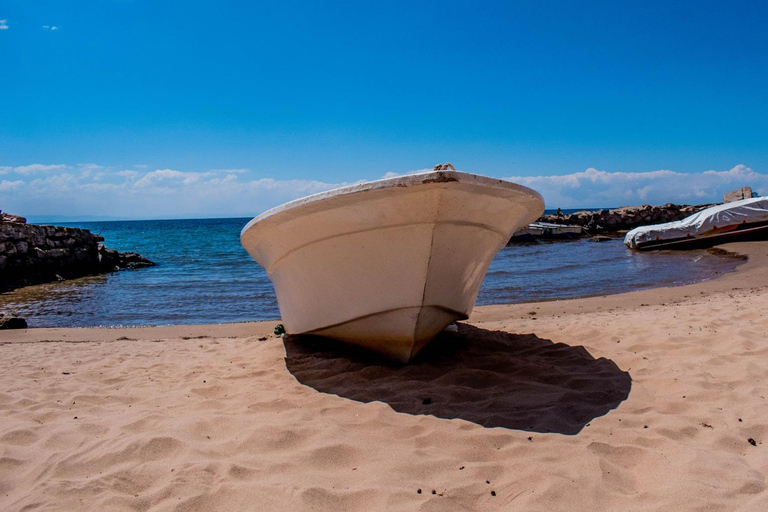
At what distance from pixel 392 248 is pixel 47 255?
15.2 metres

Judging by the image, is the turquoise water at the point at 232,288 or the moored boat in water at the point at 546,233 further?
the moored boat in water at the point at 546,233

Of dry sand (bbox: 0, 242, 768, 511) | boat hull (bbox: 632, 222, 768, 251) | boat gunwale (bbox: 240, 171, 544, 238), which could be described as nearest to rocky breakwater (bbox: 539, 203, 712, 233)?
boat hull (bbox: 632, 222, 768, 251)

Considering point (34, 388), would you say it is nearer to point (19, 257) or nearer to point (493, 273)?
point (493, 273)

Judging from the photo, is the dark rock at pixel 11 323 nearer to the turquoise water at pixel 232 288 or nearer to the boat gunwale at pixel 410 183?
the turquoise water at pixel 232 288

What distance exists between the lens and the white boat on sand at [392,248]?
10.2 feet

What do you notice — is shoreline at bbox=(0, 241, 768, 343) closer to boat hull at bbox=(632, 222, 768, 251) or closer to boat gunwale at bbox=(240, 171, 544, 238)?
boat gunwale at bbox=(240, 171, 544, 238)

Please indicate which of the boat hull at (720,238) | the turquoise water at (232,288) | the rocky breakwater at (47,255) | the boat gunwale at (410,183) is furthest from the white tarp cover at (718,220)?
the rocky breakwater at (47,255)

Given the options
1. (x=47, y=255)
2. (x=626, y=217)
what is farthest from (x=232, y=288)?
(x=626, y=217)

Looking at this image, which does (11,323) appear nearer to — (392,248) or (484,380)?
(392,248)

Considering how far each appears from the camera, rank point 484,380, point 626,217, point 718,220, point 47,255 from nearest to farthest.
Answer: point 484,380 < point 47,255 < point 718,220 < point 626,217

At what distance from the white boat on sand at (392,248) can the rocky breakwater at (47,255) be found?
38.3 ft

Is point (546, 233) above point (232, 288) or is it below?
above

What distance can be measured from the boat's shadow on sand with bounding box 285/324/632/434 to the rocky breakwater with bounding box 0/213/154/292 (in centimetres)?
1178

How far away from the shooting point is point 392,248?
3373 millimetres
